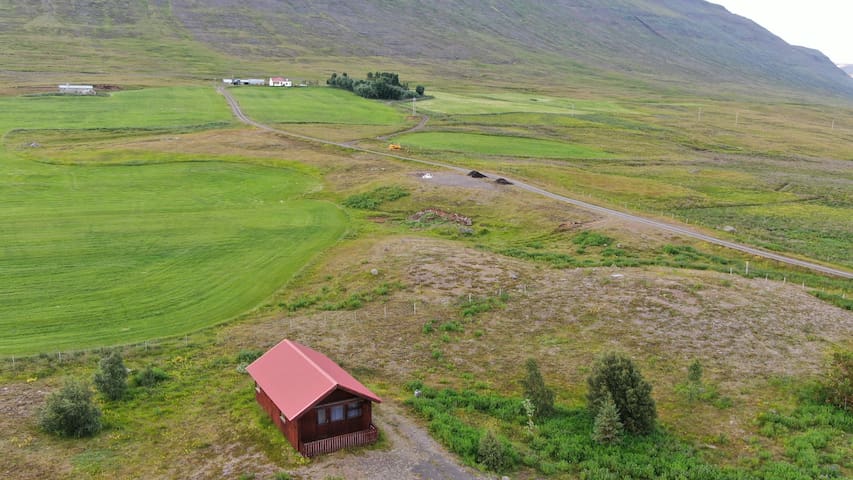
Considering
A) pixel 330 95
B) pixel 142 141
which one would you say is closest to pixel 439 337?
pixel 142 141

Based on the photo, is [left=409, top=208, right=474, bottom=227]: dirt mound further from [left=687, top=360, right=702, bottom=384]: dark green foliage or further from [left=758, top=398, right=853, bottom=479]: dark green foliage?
[left=758, top=398, right=853, bottom=479]: dark green foliage

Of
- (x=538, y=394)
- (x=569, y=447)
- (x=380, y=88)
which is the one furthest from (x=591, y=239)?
(x=380, y=88)

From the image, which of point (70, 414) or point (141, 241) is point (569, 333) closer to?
point (70, 414)

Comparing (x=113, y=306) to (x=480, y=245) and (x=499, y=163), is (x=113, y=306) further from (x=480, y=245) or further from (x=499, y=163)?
(x=499, y=163)

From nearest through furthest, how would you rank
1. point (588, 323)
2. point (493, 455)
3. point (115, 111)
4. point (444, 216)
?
1. point (493, 455)
2. point (588, 323)
3. point (444, 216)
4. point (115, 111)

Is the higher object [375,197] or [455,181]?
[455,181]

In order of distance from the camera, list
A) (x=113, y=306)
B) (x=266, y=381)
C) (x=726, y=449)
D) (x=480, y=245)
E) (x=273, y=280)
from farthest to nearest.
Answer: (x=480, y=245), (x=273, y=280), (x=113, y=306), (x=266, y=381), (x=726, y=449)
